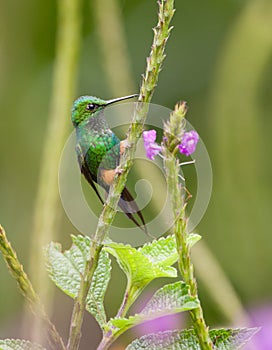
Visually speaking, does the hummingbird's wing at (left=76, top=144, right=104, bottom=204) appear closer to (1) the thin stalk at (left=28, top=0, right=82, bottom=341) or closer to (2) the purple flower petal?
(2) the purple flower petal

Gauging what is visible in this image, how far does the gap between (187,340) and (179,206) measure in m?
0.12

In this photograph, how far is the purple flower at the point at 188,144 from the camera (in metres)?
0.53

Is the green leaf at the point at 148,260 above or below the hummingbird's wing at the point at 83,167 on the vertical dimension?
below

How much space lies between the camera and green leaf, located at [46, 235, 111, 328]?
2.06 feet

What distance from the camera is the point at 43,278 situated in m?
0.87

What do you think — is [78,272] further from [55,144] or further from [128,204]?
[55,144]

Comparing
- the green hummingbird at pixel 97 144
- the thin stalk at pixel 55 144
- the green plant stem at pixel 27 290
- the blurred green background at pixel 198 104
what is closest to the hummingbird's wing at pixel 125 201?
the green hummingbird at pixel 97 144

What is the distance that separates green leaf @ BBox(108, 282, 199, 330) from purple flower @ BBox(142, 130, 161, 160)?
108 mm

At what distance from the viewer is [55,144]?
111 cm

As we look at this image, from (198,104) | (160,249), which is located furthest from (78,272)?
(198,104)

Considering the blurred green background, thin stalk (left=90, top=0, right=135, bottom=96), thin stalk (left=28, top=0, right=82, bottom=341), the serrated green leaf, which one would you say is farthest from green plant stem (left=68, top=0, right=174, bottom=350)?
thin stalk (left=90, top=0, right=135, bottom=96)

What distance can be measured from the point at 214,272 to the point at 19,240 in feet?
3.16

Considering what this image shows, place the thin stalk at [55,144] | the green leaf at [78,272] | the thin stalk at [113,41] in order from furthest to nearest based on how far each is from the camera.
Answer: the thin stalk at [113,41] < the thin stalk at [55,144] < the green leaf at [78,272]

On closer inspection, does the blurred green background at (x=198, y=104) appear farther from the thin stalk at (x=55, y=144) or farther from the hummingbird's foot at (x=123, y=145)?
the hummingbird's foot at (x=123, y=145)
